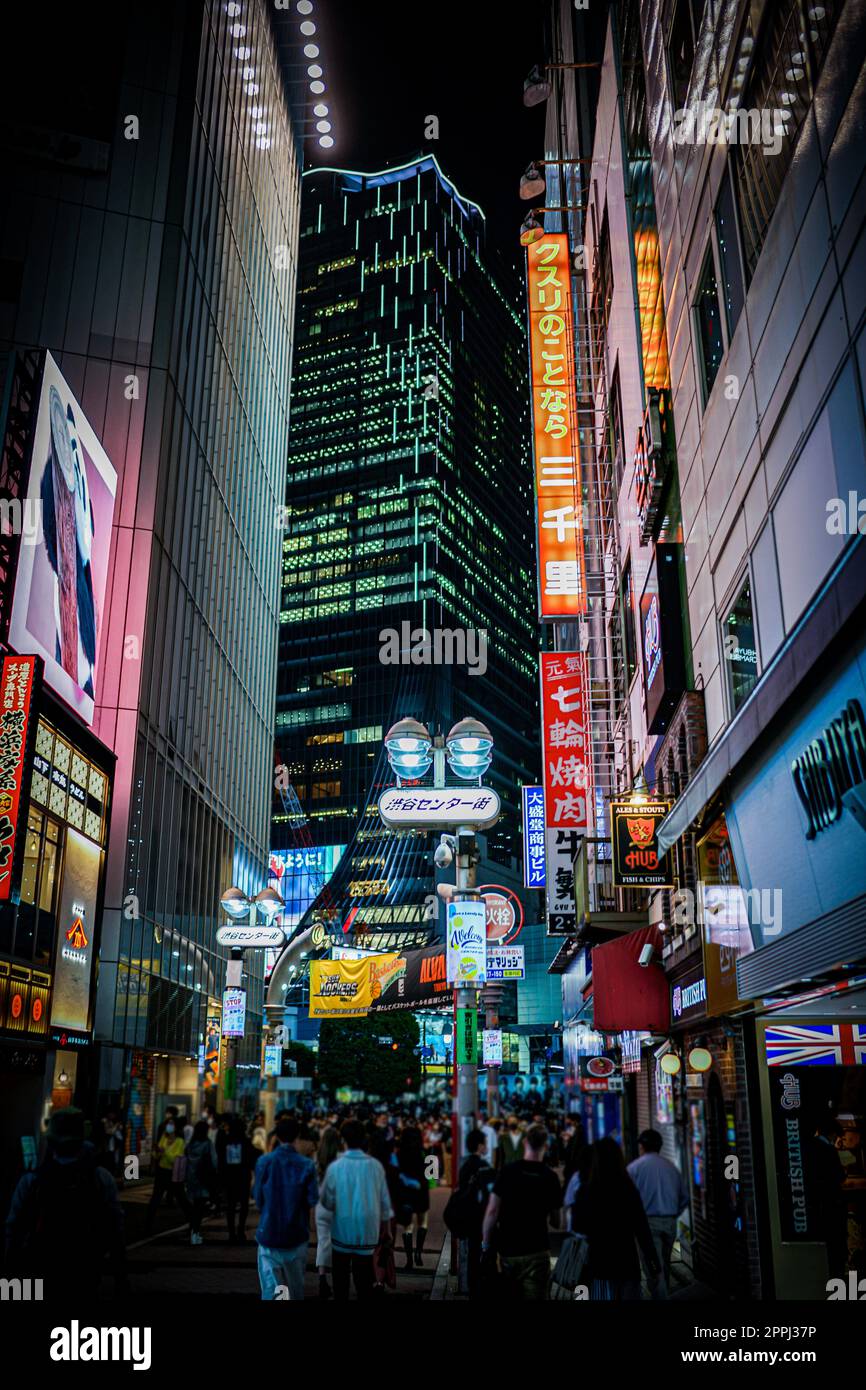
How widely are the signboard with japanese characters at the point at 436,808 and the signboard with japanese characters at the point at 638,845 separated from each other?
244cm

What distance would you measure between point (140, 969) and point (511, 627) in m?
174

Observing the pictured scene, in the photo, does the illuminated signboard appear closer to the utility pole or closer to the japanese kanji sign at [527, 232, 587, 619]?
the utility pole

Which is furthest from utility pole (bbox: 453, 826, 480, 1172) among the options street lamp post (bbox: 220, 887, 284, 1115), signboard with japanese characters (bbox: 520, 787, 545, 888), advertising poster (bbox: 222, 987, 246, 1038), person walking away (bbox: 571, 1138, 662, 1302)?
signboard with japanese characters (bbox: 520, 787, 545, 888)

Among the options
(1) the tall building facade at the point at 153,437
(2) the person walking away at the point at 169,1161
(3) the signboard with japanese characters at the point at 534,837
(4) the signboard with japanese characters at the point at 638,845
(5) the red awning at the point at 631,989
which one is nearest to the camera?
(4) the signboard with japanese characters at the point at 638,845

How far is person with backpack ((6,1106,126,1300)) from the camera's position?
697 cm

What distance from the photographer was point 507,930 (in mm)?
27859

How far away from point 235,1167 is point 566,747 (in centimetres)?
1381

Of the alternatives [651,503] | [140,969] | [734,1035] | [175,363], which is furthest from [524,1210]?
[175,363]

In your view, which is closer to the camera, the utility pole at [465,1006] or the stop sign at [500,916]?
the utility pole at [465,1006]

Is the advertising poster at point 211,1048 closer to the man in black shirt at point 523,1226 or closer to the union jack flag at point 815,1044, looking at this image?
the union jack flag at point 815,1044

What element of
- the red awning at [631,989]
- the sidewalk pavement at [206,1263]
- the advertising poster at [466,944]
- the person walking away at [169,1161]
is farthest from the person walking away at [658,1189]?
the person walking away at [169,1161]

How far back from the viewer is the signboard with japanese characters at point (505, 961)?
2970cm

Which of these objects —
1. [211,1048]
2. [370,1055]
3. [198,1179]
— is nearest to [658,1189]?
[198,1179]

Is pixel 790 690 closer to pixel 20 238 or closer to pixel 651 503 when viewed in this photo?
pixel 651 503
